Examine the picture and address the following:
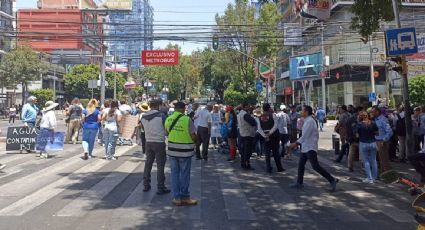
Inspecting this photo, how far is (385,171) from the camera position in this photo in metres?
10.8

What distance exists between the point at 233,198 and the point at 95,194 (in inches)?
100

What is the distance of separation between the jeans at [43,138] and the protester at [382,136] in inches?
367

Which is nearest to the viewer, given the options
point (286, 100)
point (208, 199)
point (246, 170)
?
point (208, 199)

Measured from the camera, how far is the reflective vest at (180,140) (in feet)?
25.8

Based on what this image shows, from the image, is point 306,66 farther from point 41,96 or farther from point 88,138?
point 41,96

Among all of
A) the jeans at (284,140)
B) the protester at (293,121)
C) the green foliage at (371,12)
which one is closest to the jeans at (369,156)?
the jeans at (284,140)

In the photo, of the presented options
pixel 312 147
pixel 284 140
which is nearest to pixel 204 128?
pixel 284 140

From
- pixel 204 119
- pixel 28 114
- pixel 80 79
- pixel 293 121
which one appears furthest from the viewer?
pixel 80 79

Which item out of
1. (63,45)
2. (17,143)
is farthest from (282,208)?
(63,45)

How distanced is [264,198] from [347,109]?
21.8 feet

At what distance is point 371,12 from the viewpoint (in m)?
14.3

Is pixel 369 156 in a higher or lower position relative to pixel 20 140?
lower

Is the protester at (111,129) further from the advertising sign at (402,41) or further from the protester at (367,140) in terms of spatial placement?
the advertising sign at (402,41)

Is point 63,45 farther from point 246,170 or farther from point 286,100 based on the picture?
point 246,170
